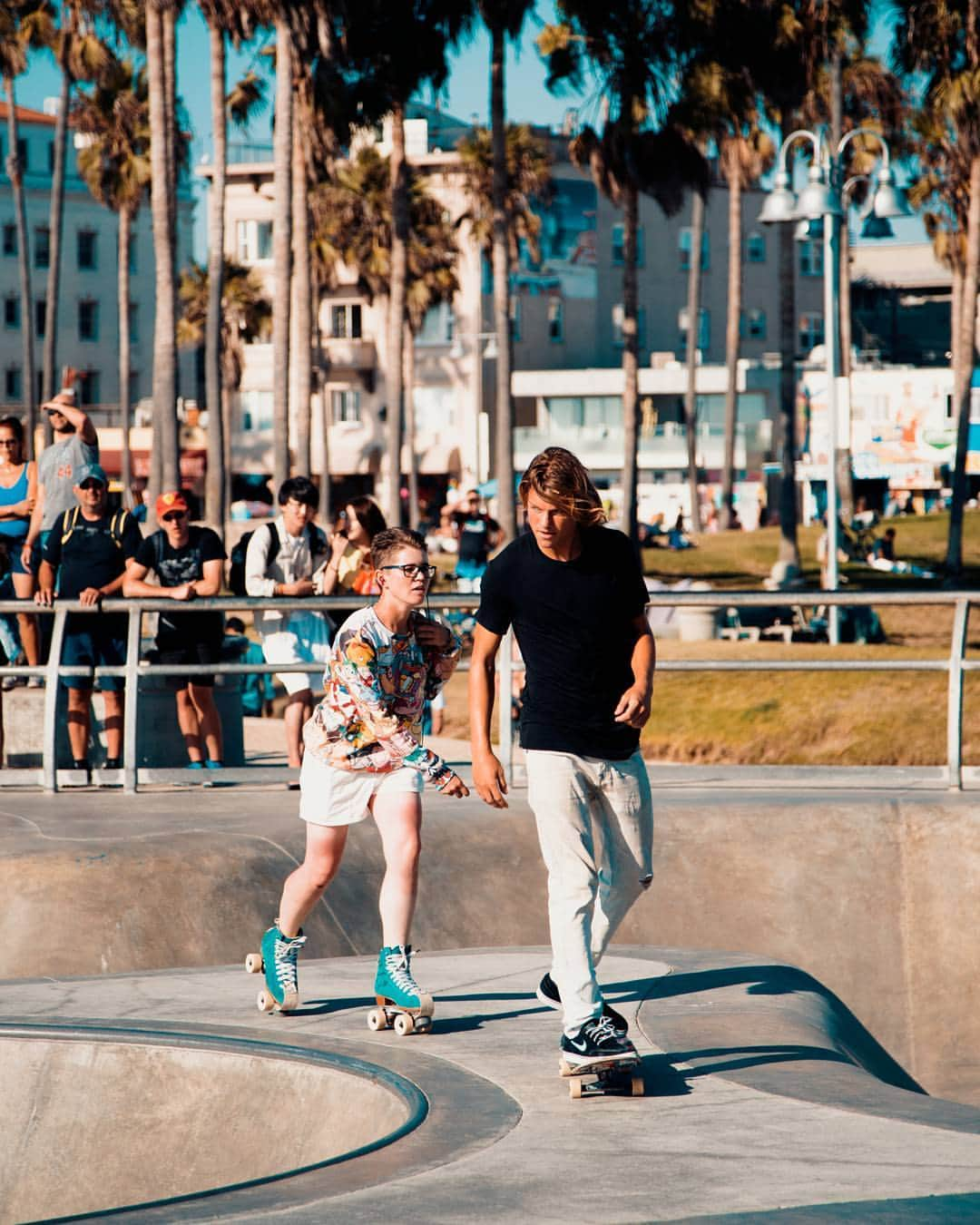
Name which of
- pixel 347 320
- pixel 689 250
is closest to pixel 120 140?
pixel 347 320

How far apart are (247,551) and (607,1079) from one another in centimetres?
590

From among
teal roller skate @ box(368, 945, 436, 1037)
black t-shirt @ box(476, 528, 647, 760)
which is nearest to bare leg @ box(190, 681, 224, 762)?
teal roller skate @ box(368, 945, 436, 1037)

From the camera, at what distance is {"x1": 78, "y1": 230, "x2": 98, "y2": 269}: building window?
81875mm

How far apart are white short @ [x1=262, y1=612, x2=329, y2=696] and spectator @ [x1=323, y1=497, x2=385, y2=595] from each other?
9.1 inches

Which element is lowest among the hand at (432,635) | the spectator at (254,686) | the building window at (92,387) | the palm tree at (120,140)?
the spectator at (254,686)

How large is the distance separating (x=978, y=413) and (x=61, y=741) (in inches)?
2430

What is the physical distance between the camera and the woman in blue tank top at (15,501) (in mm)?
11430

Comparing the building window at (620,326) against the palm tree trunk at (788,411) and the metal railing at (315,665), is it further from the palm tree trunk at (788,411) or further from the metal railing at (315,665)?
the metal railing at (315,665)

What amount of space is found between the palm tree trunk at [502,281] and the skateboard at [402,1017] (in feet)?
87.2

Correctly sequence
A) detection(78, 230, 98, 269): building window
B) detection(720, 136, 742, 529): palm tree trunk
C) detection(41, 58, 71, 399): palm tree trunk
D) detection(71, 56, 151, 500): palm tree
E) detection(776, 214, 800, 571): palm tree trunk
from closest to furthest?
1. detection(776, 214, 800, 571): palm tree trunk
2. detection(41, 58, 71, 399): palm tree trunk
3. detection(71, 56, 151, 500): palm tree
4. detection(720, 136, 742, 529): palm tree trunk
5. detection(78, 230, 98, 269): building window

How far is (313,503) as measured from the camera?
10.5 m

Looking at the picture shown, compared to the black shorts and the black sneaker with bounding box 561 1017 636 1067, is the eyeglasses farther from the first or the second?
the black shorts

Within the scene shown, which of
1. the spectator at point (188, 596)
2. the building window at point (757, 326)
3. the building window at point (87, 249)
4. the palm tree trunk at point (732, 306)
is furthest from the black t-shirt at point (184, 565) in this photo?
the building window at point (757, 326)

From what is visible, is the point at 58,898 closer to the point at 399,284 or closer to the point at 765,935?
the point at 765,935
